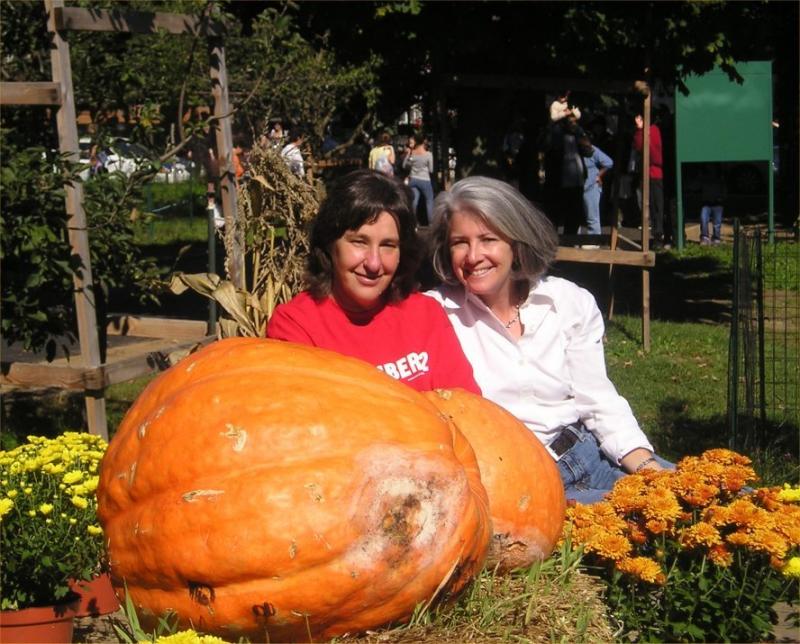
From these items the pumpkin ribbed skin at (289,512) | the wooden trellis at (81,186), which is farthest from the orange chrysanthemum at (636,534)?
the wooden trellis at (81,186)

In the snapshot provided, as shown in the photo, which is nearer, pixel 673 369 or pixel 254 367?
pixel 254 367

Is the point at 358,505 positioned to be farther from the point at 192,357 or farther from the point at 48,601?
the point at 48,601

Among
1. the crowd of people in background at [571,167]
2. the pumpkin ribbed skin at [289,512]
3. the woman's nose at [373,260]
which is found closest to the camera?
the pumpkin ribbed skin at [289,512]

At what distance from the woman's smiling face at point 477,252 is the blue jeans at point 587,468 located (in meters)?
0.59

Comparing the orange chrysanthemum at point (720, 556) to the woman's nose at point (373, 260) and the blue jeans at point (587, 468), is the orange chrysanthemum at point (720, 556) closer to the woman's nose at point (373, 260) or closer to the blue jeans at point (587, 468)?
the blue jeans at point (587, 468)

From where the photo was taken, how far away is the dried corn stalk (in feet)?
14.4

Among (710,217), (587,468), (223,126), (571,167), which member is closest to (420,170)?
(571,167)

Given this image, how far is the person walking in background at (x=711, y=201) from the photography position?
17906 millimetres

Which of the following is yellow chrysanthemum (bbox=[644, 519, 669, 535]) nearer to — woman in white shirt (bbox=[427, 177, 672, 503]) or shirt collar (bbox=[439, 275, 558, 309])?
woman in white shirt (bbox=[427, 177, 672, 503])

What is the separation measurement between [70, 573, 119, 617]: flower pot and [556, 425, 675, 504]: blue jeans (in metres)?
1.51

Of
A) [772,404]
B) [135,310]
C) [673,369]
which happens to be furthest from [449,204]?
[135,310]

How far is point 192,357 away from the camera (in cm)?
284

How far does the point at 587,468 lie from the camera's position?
149 inches

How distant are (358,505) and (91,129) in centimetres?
602
